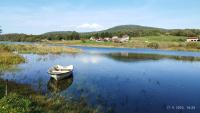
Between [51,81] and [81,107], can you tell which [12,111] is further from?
[51,81]

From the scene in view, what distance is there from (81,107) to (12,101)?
515 cm

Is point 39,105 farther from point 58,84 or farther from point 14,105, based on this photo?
point 58,84

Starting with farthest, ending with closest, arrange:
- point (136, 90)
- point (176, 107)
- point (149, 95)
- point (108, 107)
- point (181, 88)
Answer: point (181, 88), point (136, 90), point (149, 95), point (176, 107), point (108, 107)

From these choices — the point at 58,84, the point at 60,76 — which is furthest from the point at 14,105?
the point at 60,76

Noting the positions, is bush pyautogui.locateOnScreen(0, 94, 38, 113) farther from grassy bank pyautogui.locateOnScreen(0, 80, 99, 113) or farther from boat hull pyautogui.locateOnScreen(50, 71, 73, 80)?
boat hull pyautogui.locateOnScreen(50, 71, 73, 80)

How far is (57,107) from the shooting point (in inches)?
610

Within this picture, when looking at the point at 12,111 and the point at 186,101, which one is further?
the point at 186,101

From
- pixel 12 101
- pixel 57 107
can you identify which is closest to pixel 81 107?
pixel 57 107
